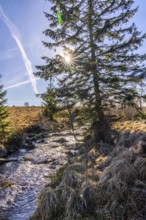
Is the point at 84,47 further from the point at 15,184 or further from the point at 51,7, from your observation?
the point at 15,184

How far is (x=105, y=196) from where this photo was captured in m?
5.89

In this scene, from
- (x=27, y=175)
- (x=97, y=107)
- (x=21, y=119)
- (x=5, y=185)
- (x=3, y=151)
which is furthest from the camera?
(x=21, y=119)

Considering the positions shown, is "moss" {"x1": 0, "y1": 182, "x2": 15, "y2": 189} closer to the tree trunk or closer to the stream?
the stream

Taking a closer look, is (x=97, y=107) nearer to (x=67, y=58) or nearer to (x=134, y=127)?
(x=134, y=127)

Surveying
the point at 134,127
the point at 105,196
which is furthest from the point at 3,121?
the point at 105,196

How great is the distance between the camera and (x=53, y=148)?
15.5m

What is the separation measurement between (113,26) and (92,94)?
12.2ft

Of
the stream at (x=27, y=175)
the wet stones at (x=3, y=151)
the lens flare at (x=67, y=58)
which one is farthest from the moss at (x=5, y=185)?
the lens flare at (x=67, y=58)

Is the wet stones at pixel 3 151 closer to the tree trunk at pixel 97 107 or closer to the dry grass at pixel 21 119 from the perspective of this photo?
the dry grass at pixel 21 119

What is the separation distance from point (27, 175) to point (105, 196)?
206 inches

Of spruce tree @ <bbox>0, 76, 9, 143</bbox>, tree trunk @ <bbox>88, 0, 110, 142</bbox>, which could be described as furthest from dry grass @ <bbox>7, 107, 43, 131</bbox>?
tree trunk @ <bbox>88, 0, 110, 142</bbox>

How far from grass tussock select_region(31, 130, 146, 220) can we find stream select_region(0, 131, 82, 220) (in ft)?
3.65

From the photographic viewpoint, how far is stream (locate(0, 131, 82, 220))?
732 centimetres

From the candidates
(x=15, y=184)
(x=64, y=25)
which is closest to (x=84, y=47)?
(x=64, y=25)
